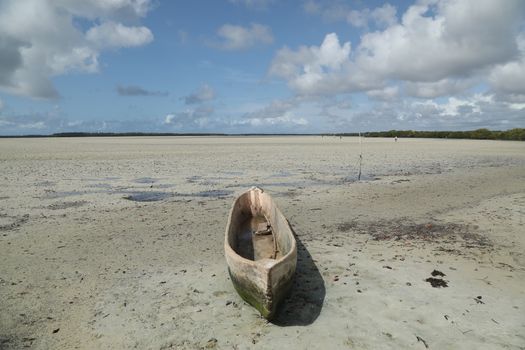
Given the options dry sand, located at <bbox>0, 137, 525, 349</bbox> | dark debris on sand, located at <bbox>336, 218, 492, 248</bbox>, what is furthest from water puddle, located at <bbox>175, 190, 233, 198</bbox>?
dark debris on sand, located at <bbox>336, 218, 492, 248</bbox>

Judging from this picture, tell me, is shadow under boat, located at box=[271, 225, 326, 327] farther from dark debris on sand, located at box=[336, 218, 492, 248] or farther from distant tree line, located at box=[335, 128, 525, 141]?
distant tree line, located at box=[335, 128, 525, 141]

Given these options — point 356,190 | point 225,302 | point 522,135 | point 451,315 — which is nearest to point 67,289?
point 225,302

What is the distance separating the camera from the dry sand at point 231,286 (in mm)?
4473

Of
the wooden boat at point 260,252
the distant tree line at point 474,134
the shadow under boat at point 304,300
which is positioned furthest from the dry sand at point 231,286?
the distant tree line at point 474,134

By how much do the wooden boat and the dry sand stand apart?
37 cm

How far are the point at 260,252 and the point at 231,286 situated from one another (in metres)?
1.65

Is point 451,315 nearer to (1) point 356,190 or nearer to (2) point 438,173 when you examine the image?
(1) point 356,190

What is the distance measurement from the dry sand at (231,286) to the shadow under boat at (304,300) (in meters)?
0.02

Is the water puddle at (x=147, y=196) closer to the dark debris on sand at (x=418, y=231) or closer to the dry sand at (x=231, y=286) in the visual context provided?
the dry sand at (x=231, y=286)

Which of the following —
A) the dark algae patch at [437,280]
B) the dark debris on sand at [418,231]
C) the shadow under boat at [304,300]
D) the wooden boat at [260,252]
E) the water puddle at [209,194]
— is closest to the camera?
the wooden boat at [260,252]

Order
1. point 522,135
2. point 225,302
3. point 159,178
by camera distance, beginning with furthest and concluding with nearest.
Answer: point 522,135 → point 159,178 → point 225,302

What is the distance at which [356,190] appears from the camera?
45.8 feet

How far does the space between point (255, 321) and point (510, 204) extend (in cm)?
992

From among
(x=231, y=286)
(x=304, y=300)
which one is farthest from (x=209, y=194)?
(x=304, y=300)
